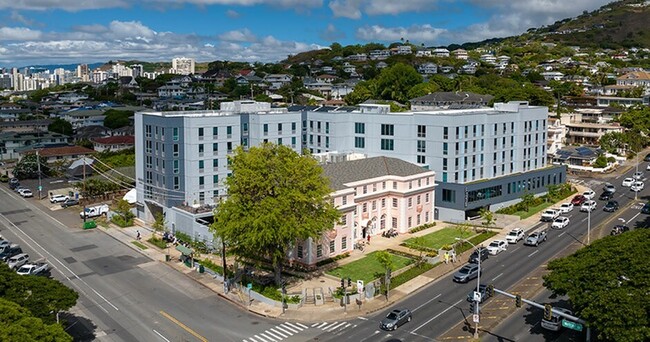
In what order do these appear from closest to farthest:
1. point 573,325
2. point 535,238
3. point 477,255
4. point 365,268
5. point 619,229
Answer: point 573,325 → point 365,268 → point 477,255 → point 535,238 → point 619,229

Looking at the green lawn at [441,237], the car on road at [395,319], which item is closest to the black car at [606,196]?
the green lawn at [441,237]

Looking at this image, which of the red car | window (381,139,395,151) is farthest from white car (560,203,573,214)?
window (381,139,395,151)

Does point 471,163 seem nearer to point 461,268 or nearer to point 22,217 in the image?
point 461,268

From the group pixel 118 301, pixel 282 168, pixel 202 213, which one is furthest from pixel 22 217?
pixel 282 168

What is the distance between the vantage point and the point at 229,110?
97438 millimetres

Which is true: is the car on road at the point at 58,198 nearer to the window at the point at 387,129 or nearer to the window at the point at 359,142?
the window at the point at 359,142

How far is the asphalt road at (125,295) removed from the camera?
48406 millimetres

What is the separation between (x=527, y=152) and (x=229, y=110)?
5273 cm

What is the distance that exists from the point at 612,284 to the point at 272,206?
3006cm


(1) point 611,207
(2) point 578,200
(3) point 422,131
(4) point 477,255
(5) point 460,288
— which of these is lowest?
(5) point 460,288

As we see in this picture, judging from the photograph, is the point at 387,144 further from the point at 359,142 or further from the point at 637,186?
the point at 637,186

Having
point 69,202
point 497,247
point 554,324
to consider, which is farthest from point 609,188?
point 69,202

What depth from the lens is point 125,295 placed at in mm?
56875

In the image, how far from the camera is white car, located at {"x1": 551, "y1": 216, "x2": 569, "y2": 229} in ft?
261
